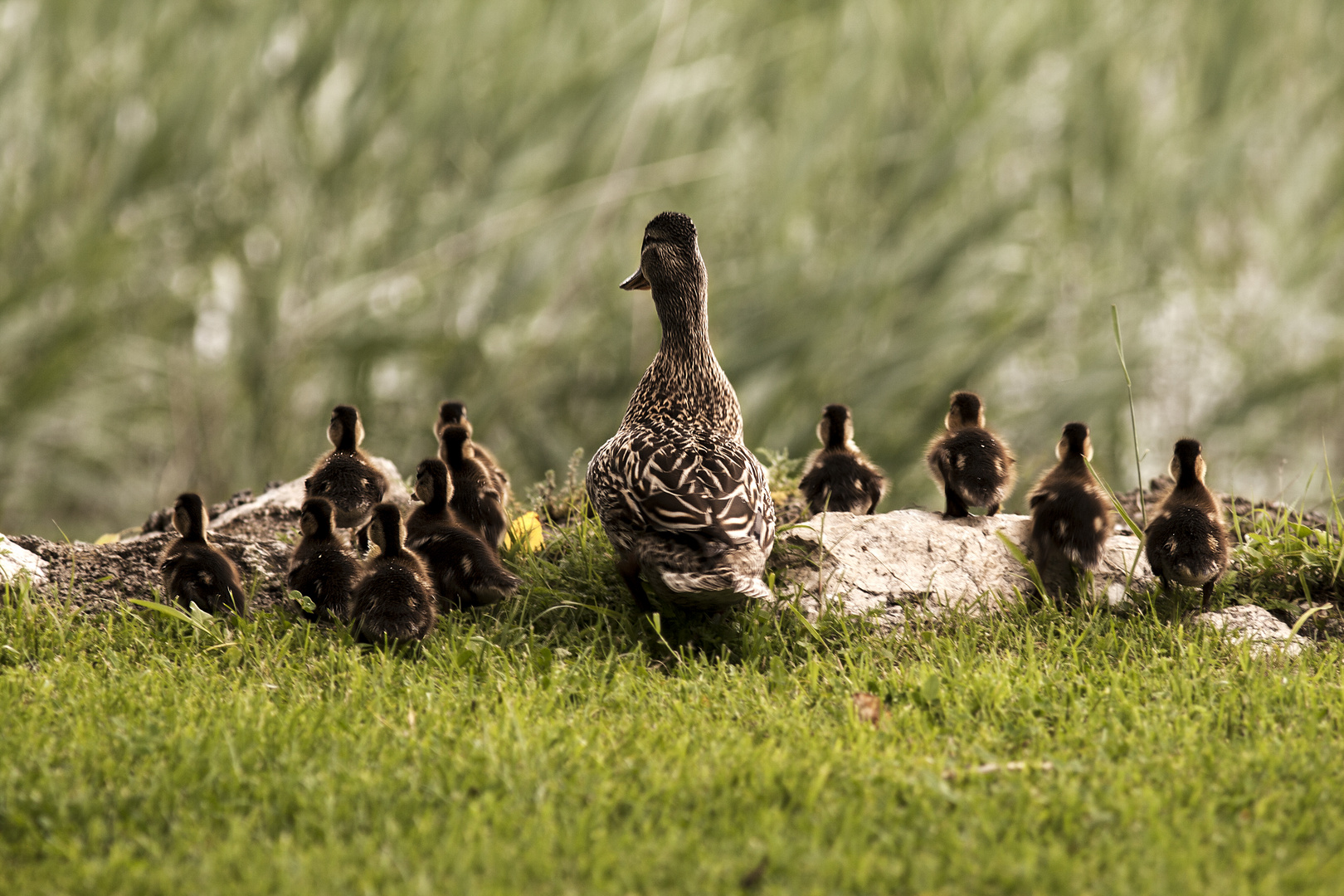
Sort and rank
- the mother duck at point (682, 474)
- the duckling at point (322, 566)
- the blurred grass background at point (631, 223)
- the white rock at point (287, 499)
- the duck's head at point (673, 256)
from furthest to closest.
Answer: the blurred grass background at point (631, 223) → the white rock at point (287, 499) → the duck's head at point (673, 256) → the duckling at point (322, 566) → the mother duck at point (682, 474)

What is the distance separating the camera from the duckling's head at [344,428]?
206 inches

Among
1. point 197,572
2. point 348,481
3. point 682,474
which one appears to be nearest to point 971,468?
point 682,474

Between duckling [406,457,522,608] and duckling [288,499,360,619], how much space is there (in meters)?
0.27

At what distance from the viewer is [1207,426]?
8.50m

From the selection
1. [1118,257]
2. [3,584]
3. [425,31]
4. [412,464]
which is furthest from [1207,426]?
[3,584]

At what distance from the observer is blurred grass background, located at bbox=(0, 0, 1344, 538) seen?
25.3 ft

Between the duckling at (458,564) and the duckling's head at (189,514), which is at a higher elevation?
the duckling's head at (189,514)

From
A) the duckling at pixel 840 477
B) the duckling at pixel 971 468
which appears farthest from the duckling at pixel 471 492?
the duckling at pixel 971 468

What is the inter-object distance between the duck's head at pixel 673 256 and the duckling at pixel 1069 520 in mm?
1574

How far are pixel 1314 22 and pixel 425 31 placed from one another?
6209 millimetres

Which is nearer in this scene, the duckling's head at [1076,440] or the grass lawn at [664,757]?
the grass lawn at [664,757]

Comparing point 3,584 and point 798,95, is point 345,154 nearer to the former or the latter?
point 798,95

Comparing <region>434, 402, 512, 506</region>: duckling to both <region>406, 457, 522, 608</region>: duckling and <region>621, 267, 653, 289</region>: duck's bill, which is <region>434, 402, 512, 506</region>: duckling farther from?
<region>621, 267, 653, 289</region>: duck's bill

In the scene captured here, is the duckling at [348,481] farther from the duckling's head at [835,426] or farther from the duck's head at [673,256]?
the duckling's head at [835,426]
